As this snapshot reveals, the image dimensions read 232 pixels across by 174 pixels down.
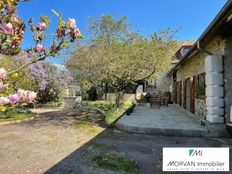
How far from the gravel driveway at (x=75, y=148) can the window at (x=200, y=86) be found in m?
3.23

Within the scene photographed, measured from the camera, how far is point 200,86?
1068cm

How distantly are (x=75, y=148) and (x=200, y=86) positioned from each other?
698 centimetres

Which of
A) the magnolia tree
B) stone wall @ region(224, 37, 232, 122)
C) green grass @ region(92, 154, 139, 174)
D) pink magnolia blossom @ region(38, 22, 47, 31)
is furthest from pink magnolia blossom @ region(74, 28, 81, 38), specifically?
stone wall @ region(224, 37, 232, 122)

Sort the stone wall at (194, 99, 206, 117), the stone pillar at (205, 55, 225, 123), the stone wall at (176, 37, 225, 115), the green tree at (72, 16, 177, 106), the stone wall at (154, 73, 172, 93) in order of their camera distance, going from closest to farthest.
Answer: the stone pillar at (205, 55, 225, 123) → the stone wall at (176, 37, 225, 115) → the stone wall at (194, 99, 206, 117) → the green tree at (72, 16, 177, 106) → the stone wall at (154, 73, 172, 93)

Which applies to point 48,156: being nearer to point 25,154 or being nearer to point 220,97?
point 25,154

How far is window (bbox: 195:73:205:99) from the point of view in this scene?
10.1 meters

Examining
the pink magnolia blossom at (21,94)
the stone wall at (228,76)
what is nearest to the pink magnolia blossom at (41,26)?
the pink magnolia blossom at (21,94)

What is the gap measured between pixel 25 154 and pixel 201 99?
7.92 metres

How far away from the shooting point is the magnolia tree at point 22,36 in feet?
6.37

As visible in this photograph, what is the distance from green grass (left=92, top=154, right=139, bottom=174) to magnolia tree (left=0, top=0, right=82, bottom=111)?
11.0 feet

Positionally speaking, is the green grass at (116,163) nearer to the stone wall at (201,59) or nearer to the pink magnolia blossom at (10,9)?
the pink magnolia blossom at (10,9)

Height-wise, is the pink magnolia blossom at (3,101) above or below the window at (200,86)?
below

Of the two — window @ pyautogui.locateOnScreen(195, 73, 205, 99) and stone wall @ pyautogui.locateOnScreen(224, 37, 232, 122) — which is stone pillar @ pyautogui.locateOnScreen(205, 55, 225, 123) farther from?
window @ pyautogui.locateOnScreen(195, 73, 205, 99)

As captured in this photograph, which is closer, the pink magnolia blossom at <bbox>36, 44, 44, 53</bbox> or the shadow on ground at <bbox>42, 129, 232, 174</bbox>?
the pink magnolia blossom at <bbox>36, 44, 44, 53</bbox>
